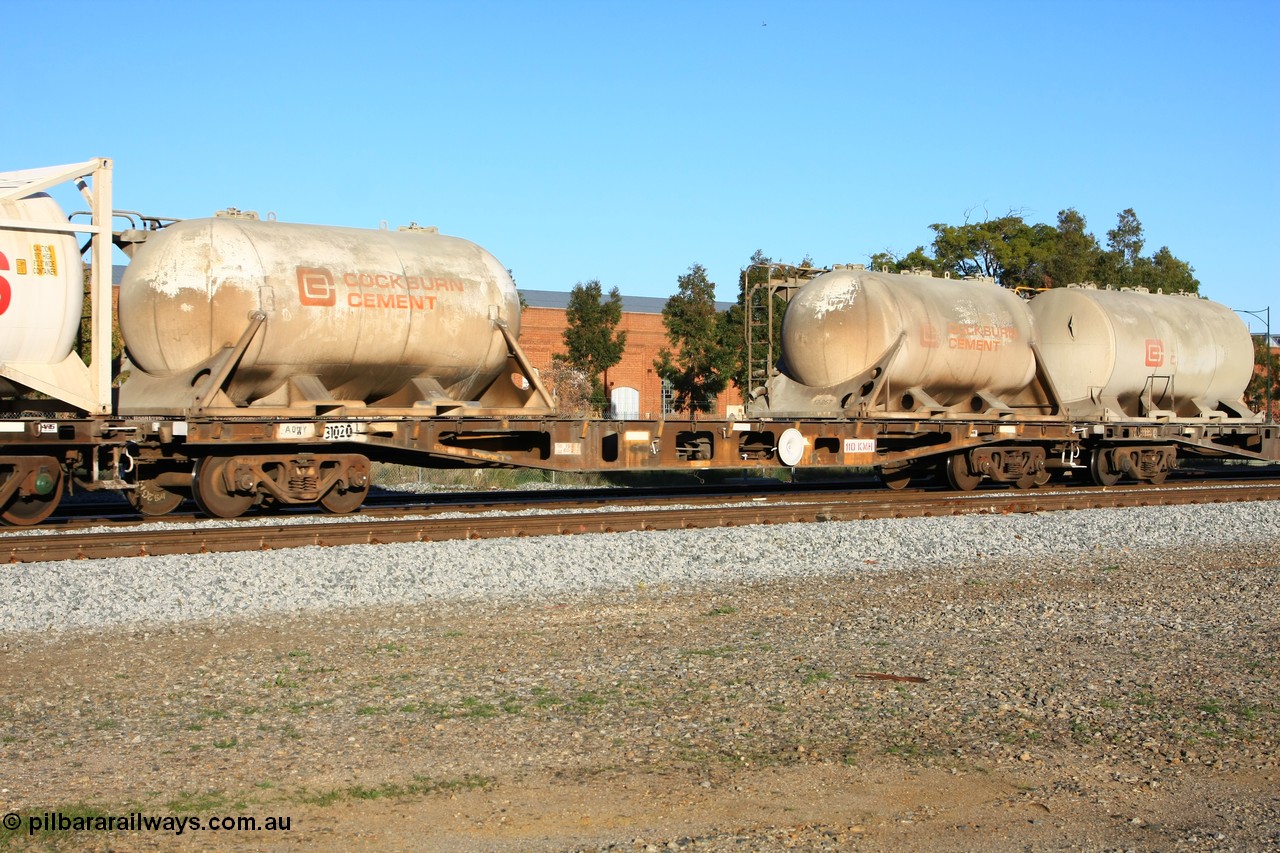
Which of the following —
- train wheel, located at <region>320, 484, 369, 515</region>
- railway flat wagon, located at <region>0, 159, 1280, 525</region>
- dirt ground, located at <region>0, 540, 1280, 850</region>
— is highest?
railway flat wagon, located at <region>0, 159, 1280, 525</region>

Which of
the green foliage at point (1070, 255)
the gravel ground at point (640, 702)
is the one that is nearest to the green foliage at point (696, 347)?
the green foliage at point (1070, 255)

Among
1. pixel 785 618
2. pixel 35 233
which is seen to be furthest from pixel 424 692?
pixel 35 233

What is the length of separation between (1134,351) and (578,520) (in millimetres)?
13016

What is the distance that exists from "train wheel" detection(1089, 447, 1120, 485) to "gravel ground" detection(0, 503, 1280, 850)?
36.7 feet

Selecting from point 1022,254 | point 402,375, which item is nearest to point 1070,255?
point 1022,254

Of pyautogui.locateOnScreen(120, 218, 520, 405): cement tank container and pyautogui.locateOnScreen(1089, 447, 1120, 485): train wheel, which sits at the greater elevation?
pyautogui.locateOnScreen(120, 218, 520, 405): cement tank container

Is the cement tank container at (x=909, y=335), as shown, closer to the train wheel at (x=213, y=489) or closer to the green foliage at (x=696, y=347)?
the train wheel at (x=213, y=489)

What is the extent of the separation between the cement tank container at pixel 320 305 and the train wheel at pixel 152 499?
4.70ft

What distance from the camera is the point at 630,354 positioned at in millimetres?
56031

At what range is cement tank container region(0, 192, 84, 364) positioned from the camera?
515 inches

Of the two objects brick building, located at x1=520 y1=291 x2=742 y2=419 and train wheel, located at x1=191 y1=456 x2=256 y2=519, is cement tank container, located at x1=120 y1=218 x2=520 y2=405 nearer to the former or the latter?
train wheel, located at x1=191 y1=456 x2=256 y2=519

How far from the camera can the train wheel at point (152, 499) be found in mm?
15109

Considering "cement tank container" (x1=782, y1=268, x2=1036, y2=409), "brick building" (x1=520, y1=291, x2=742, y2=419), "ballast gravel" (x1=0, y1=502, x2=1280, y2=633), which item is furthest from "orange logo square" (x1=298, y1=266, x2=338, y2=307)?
"brick building" (x1=520, y1=291, x2=742, y2=419)

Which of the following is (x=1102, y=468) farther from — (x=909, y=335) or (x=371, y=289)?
(x=371, y=289)
